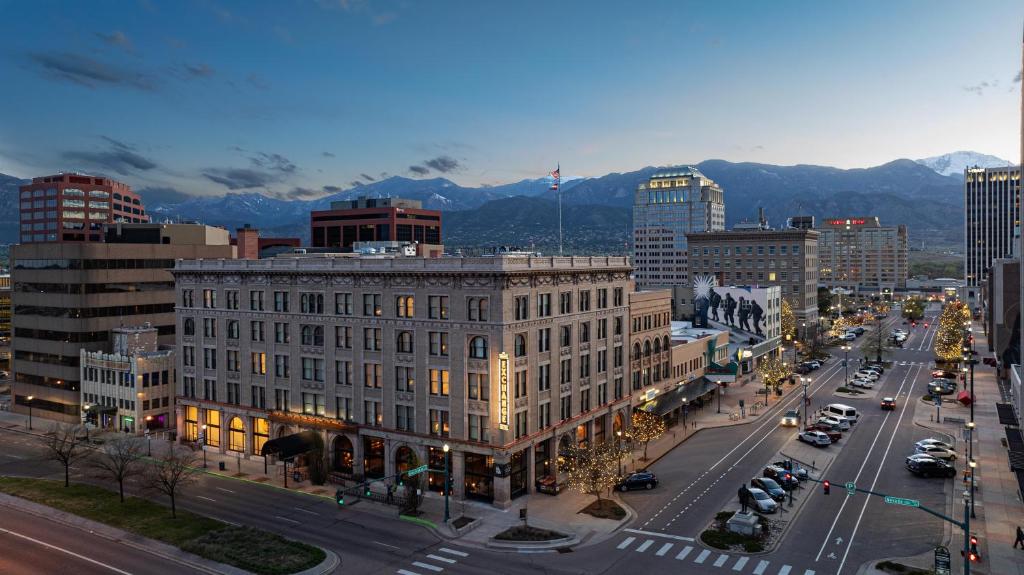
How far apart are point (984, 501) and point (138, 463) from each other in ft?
251

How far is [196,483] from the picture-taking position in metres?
61.8

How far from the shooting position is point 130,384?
264 feet

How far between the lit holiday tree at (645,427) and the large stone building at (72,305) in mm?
63677

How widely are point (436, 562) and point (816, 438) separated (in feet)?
155

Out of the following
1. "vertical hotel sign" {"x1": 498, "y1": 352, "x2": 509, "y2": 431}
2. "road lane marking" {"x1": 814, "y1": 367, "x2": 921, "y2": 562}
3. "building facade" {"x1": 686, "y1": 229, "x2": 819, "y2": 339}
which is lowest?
"road lane marking" {"x1": 814, "y1": 367, "x2": 921, "y2": 562}

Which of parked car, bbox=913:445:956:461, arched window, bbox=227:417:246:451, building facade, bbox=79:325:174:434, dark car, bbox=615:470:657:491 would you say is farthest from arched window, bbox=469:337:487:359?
building facade, bbox=79:325:174:434

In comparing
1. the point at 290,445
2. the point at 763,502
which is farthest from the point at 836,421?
the point at 290,445

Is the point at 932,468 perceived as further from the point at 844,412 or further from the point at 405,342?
the point at 405,342

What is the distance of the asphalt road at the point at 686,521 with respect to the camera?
4328 centimetres

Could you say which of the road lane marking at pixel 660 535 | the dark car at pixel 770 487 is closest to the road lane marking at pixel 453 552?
the road lane marking at pixel 660 535

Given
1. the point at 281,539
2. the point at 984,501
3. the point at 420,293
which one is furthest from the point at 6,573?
the point at 984,501

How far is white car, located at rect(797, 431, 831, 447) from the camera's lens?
236ft

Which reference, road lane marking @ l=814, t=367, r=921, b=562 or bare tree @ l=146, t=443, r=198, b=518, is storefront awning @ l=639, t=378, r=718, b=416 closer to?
road lane marking @ l=814, t=367, r=921, b=562

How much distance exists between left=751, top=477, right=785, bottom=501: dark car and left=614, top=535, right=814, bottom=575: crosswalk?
40.9ft
